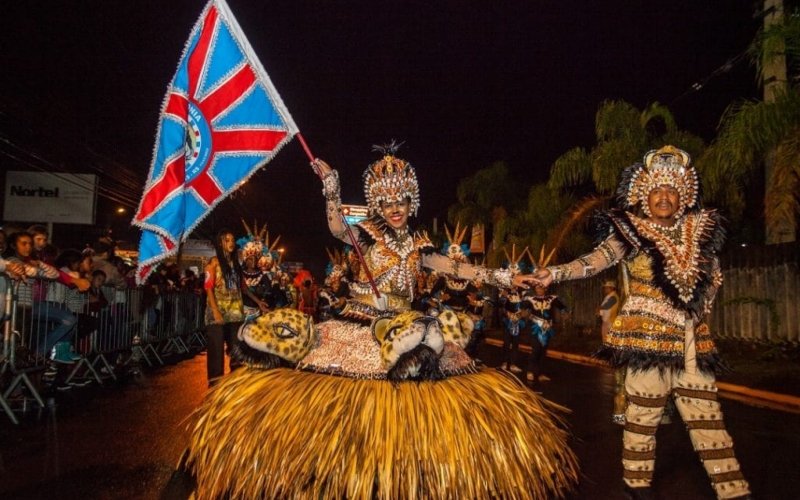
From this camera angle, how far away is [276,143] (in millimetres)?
4496

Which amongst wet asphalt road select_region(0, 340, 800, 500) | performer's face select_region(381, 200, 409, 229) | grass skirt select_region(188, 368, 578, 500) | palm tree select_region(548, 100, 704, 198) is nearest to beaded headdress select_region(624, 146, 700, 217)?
performer's face select_region(381, 200, 409, 229)

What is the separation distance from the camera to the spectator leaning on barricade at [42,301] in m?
7.00

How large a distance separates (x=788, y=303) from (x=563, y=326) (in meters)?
10.3

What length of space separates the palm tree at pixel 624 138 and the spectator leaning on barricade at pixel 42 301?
444 inches

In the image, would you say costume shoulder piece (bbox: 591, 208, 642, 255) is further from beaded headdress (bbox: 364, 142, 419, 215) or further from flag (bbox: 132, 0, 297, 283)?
flag (bbox: 132, 0, 297, 283)

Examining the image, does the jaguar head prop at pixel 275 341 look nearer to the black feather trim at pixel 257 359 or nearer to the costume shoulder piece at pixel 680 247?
the black feather trim at pixel 257 359

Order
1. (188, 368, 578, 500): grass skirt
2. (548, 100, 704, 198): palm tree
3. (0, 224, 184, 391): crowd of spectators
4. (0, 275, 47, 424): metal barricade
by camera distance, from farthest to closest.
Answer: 1. (548, 100, 704, 198): palm tree
2. (0, 224, 184, 391): crowd of spectators
3. (0, 275, 47, 424): metal barricade
4. (188, 368, 578, 500): grass skirt

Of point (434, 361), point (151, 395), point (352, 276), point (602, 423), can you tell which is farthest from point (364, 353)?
point (151, 395)

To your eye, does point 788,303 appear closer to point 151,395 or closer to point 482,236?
point 151,395

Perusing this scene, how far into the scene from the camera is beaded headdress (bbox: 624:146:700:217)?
397 cm

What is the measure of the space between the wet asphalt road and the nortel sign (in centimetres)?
2086

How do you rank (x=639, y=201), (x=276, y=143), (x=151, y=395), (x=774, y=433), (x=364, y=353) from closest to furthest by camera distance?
(x=364, y=353) < (x=639, y=201) < (x=276, y=143) < (x=774, y=433) < (x=151, y=395)

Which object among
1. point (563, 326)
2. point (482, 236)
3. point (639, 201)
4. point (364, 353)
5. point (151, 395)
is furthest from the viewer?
point (482, 236)

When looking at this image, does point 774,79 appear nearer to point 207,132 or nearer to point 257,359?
point 207,132
